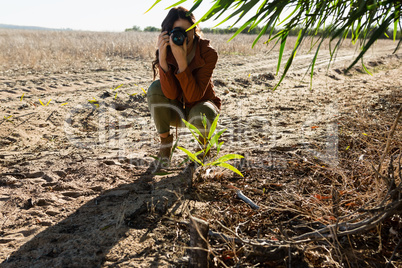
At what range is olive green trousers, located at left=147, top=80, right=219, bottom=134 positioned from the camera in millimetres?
2301

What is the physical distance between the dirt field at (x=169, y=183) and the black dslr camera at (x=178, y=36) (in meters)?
0.91

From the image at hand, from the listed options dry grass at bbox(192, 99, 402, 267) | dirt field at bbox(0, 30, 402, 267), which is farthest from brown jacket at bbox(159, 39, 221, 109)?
dry grass at bbox(192, 99, 402, 267)

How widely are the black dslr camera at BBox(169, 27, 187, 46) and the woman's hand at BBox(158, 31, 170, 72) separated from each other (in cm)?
8

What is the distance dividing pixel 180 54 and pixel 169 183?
0.88m

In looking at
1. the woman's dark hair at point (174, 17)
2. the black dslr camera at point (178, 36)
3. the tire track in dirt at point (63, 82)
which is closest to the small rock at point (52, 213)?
the black dslr camera at point (178, 36)

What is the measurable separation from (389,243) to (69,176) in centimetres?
197

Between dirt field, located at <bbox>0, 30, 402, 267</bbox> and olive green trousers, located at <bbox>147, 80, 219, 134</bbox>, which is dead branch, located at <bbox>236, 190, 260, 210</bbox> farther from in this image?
olive green trousers, located at <bbox>147, 80, 219, 134</bbox>

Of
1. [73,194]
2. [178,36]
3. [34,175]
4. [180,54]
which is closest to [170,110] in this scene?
[180,54]

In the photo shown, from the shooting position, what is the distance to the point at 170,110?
240 cm

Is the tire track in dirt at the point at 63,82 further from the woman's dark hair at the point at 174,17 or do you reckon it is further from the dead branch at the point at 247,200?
the dead branch at the point at 247,200

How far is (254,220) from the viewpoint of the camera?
1.60 m

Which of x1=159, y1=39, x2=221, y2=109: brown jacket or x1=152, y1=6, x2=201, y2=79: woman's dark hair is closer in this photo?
x1=152, y1=6, x2=201, y2=79: woman's dark hair

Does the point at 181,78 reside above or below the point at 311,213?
above

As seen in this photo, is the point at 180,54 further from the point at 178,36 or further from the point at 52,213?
the point at 52,213
